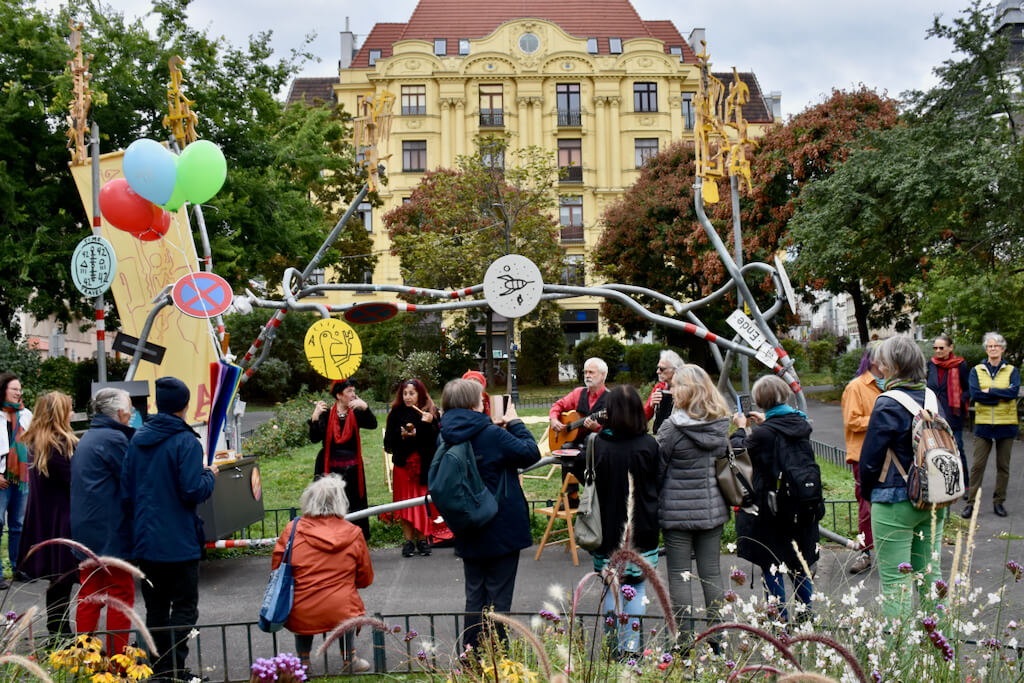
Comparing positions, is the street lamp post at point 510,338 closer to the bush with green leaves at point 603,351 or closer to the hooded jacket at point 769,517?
the hooded jacket at point 769,517

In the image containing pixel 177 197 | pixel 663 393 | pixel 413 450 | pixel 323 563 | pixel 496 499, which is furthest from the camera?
pixel 413 450

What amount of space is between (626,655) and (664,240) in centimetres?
2898

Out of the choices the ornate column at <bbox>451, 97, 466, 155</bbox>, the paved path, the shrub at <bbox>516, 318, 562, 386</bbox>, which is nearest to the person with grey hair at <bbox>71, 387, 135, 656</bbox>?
the paved path

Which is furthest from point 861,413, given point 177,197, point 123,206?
point 123,206

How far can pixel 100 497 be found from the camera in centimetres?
475

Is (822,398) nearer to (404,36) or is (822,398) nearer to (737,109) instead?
(737,109)

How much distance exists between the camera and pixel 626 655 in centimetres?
376

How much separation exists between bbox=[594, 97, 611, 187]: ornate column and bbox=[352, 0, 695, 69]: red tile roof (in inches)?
184

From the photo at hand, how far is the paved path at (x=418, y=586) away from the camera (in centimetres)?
539

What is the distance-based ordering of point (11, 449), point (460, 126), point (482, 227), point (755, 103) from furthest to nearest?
point (755, 103), point (460, 126), point (482, 227), point (11, 449)

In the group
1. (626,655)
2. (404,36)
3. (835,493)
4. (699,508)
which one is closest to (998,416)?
(835,493)

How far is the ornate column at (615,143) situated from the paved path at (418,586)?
37.6m

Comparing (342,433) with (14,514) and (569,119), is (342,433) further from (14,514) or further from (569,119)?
(569,119)

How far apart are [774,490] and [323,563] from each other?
254 centimetres
